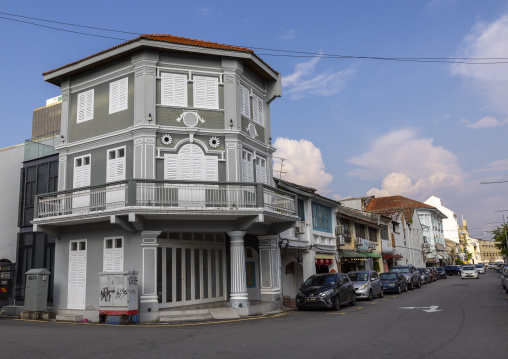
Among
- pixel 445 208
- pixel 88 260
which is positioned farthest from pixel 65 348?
pixel 445 208

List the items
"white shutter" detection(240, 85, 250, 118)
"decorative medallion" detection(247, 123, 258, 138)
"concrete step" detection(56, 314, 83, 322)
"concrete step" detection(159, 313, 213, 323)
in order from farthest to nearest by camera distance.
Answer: "decorative medallion" detection(247, 123, 258, 138) → "white shutter" detection(240, 85, 250, 118) → "concrete step" detection(56, 314, 83, 322) → "concrete step" detection(159, 313, 213, 323)

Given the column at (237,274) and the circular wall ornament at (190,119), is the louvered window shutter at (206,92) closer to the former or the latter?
the circular wall ornament at (190,119)

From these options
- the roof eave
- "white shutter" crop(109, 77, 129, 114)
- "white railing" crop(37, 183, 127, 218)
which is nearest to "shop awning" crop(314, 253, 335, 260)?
the roof eave

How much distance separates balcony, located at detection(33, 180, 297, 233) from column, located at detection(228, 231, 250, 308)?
3.15 ft

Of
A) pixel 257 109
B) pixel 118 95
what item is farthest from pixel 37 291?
pixel 257 109

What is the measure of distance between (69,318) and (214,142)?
8.96 metres

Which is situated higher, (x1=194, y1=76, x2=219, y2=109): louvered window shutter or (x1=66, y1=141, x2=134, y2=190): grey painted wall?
(x1=194, y1=76, x2=219, y2=109): louvered window shutter

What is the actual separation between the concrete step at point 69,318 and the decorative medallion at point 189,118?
8.64 meters

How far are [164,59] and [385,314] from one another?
13.5 meters

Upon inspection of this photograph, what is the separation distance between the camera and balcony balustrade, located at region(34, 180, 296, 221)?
1691 centimetres

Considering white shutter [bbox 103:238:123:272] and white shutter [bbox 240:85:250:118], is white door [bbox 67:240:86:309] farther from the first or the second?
white shutter [bbox 240:85:250:118]

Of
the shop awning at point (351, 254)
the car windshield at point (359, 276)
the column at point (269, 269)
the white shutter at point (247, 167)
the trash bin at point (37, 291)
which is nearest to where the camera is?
the trash bin at point (37, 291)

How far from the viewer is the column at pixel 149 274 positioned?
16.6 metres

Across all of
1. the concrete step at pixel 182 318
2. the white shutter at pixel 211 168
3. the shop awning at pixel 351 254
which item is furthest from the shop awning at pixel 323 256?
the concrete step at pixel 182 318
